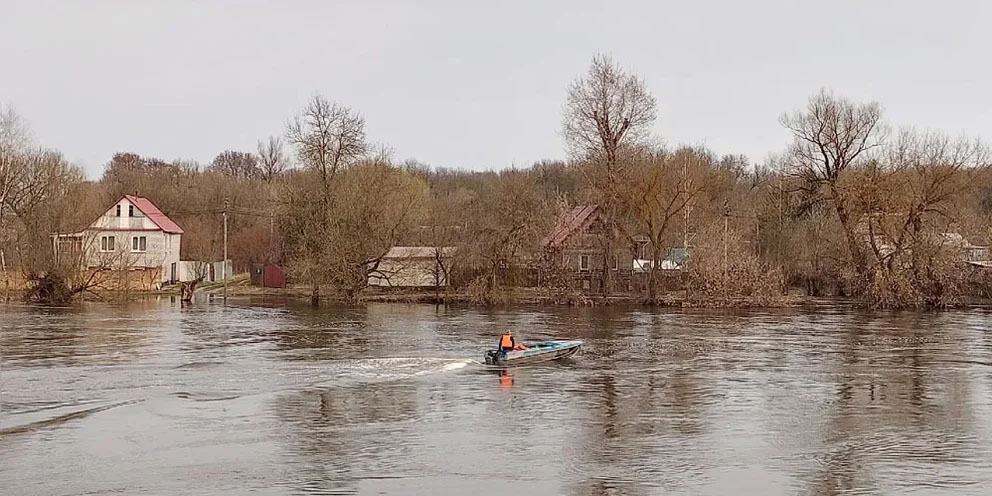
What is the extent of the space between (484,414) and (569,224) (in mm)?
36763

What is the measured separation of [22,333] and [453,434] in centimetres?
2390

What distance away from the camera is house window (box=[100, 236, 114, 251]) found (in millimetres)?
63194

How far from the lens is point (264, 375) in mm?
25906

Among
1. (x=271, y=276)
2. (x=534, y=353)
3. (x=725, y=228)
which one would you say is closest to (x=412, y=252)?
(x=271, y=276)

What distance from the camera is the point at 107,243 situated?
66.4 m

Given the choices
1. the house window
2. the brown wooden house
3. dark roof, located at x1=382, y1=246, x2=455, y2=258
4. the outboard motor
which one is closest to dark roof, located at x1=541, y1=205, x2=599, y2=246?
the brown wooden house

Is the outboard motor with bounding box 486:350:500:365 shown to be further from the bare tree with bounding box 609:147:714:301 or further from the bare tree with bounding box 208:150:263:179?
the bare tree with bounding box 208:150:263:179

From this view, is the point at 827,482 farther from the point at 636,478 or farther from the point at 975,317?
the point at 975,317

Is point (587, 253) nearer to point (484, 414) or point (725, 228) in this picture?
point (725, 228)

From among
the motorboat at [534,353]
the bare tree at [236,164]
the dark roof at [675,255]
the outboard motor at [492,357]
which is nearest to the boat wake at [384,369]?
the outboard motor at [492,357]

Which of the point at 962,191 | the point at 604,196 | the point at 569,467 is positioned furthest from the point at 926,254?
the point at 569,467

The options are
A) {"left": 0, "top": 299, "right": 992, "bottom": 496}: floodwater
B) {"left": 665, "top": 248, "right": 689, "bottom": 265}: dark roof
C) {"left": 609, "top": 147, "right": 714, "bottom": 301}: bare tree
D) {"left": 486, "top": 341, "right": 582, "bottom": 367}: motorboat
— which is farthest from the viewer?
{"left": 665, "top": 248, "right": 689, "bottom": 265}: dark roof

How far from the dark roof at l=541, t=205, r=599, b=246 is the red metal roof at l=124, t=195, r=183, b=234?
30.6 meters

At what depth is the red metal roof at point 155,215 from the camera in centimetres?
7203
